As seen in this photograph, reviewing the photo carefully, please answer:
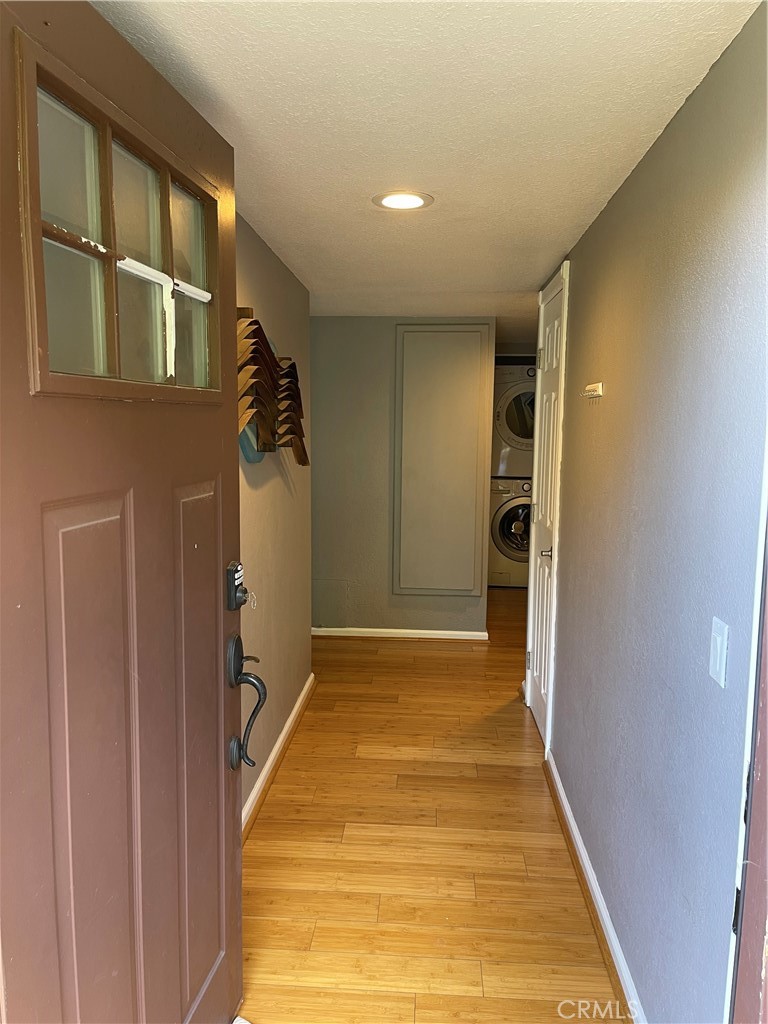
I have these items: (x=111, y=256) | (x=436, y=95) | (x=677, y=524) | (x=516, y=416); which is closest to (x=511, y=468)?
(x=516, y=416)

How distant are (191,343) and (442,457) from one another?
336cm

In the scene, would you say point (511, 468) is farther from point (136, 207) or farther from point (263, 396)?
point (136, 207)

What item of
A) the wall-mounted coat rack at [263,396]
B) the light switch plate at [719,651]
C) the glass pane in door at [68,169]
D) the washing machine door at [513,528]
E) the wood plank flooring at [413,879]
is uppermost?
the glass pane in door at [68,169]

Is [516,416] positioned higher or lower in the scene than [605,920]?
higher

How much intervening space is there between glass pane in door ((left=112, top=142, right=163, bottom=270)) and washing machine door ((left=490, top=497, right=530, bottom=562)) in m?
5.22

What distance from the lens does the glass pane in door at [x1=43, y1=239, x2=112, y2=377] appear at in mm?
929

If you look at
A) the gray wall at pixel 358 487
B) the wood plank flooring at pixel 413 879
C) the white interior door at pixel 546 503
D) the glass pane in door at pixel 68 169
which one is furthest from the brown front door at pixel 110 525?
the gray wall at pixel 358 487

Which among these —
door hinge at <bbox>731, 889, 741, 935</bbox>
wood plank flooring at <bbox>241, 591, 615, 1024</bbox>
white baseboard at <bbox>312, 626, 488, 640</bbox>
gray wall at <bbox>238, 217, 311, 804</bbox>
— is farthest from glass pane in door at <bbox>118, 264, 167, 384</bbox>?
white baseboard at <bbox>312, 626, 488, 640</bbox>

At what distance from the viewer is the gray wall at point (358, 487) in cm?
457

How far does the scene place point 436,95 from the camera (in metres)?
1.42

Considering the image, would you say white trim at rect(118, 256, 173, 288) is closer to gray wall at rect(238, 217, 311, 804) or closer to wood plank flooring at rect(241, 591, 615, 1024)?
gray wall at rect(238, 217, 311, 804)

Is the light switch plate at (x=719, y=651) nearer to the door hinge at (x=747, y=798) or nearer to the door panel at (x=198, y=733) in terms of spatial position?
the door hinge at (x=747, y=798)

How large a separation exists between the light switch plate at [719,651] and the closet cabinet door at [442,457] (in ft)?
11.2

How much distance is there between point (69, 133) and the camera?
0.96m
